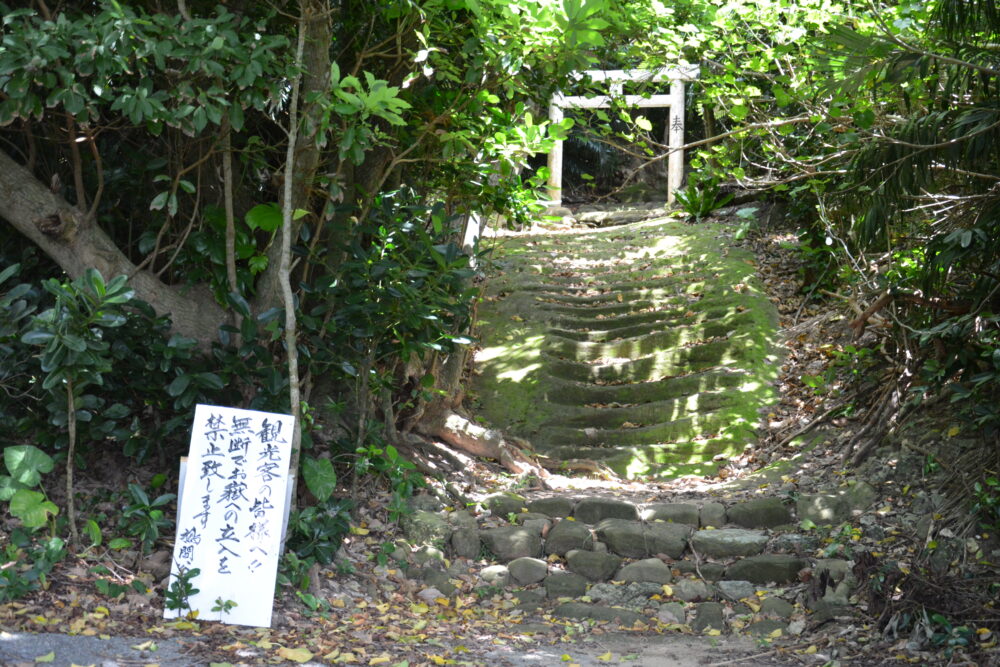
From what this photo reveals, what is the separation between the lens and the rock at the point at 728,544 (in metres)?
5.30

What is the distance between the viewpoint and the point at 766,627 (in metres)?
4.59

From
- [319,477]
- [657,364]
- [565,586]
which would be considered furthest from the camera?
[657,364]

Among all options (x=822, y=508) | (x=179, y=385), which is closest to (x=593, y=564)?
(x=822, y=508)

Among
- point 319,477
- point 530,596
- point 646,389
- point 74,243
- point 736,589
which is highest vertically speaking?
point 74,243

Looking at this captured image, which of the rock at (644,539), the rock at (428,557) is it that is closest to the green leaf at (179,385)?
the rock at (428,557)

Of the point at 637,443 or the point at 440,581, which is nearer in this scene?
the point at 440,581

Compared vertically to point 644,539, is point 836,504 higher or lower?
higher

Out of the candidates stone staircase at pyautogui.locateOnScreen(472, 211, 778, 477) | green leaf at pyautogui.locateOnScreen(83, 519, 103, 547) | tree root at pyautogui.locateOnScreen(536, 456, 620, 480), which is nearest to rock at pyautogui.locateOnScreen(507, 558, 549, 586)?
tree root at pyautogui.locateOnScreen(536, 456, 620, 480)

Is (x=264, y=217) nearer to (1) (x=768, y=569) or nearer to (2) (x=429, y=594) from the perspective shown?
(2) (x=429, y=594)

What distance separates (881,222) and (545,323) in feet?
14.6

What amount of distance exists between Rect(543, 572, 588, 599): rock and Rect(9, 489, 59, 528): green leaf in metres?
2.70

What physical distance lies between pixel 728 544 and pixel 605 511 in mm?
819

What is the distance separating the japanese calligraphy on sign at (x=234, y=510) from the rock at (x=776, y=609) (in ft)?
8.61

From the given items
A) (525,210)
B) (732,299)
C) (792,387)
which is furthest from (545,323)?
(525,210)
